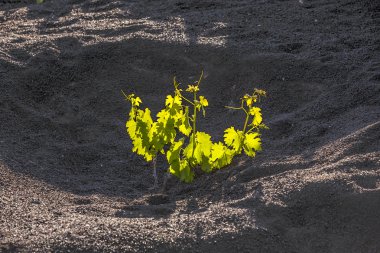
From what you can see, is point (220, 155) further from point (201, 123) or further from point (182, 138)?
point (201, 123)

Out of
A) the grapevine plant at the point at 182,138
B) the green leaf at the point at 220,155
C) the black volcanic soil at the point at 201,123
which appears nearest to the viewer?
the black volcanic soil at the point at 201,123

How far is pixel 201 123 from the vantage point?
5.28m

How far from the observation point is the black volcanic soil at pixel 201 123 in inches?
141

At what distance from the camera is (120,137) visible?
5215mm

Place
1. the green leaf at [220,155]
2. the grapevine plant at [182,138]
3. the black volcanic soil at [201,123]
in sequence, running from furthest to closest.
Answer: the green leaf at [220,155] → the grapevine plant at [182,138] → the black volcanic soil at [201,123]

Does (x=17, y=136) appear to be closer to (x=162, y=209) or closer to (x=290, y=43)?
(x=162, y=209)

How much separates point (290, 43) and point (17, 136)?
7.10 ft

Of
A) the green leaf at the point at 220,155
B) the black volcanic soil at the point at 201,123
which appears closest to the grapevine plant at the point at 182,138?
the green leaf at the point at 220,155

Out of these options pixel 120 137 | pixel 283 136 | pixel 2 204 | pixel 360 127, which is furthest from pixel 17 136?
pixel 360 127

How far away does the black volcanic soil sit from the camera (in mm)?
3586

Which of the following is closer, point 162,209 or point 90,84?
point 162,209

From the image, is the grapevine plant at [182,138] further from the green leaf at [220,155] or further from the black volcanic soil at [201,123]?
the black volcanic soil at [201,123]

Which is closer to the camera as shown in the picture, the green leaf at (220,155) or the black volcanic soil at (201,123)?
the black volcanic soil at (201,123)

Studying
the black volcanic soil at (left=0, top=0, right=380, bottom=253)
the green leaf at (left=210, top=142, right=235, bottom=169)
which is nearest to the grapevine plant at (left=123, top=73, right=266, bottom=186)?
the green leaf at (left=210, top=142, right=235, bottom=169)
